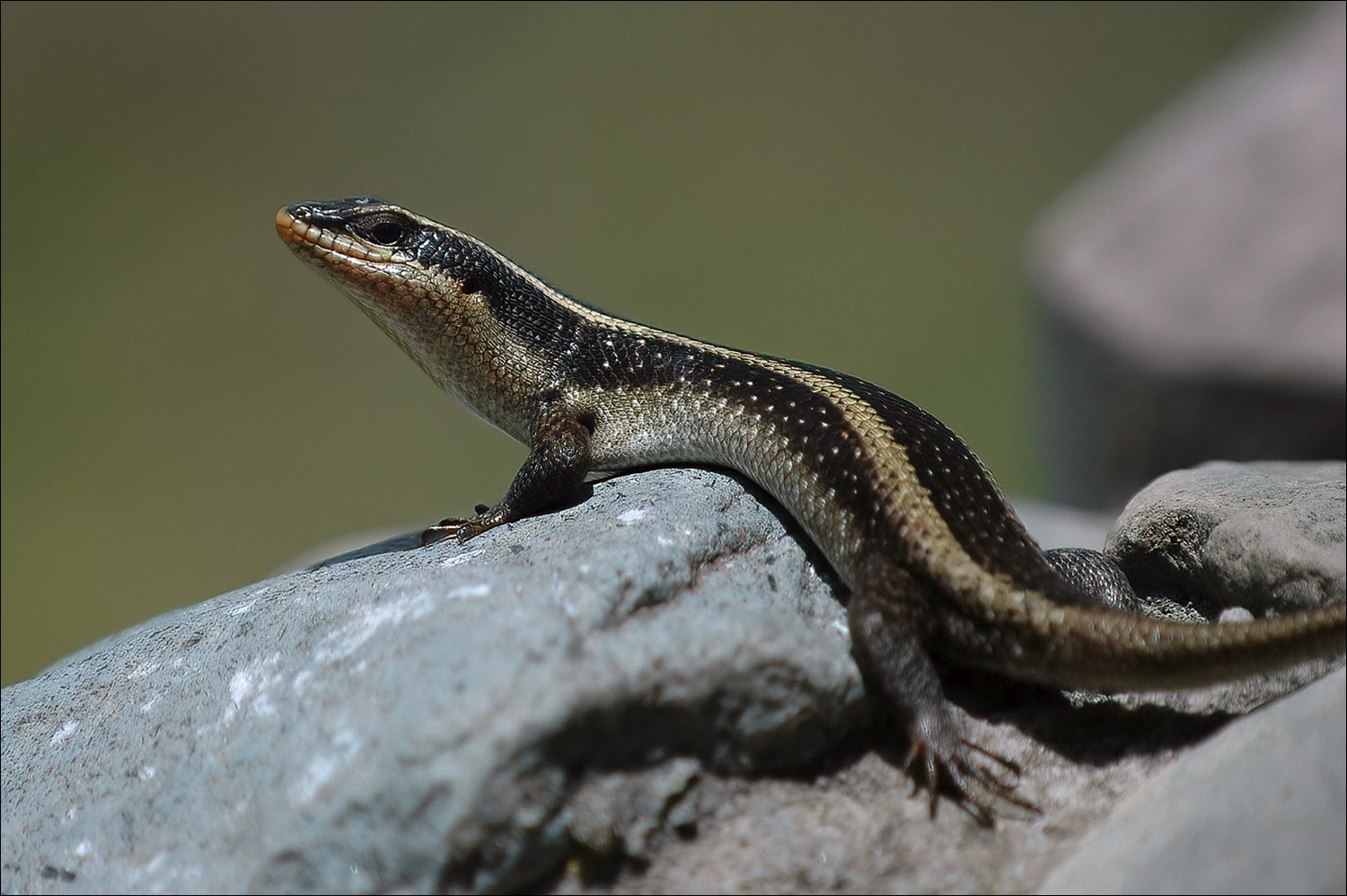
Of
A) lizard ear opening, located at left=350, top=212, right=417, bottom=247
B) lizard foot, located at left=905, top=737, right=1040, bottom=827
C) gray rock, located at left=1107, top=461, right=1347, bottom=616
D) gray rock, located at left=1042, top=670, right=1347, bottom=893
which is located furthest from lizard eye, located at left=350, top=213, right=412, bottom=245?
gray rock, located at left=1042, top=670, right=1347, bottom=893

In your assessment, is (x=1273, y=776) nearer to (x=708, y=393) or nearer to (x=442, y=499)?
(x=708, y=393)

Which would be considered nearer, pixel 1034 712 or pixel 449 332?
pixel 1034 712

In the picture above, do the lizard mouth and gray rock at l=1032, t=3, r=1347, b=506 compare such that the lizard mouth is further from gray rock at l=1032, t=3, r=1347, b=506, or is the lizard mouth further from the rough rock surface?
gray rock at l=1032, t=3, r=1347, b=506

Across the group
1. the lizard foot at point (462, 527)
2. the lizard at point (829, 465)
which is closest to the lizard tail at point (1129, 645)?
the lizard at point (829, 465)

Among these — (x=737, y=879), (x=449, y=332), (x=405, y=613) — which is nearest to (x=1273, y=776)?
(x=737, y=879)

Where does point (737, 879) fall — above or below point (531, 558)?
below

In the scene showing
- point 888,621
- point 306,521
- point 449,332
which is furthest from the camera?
point 306,521

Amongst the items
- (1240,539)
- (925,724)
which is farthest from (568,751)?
(1240,539)
